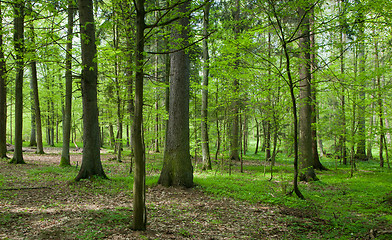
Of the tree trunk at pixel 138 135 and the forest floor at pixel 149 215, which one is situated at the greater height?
the tree trunk at pixel 138 135

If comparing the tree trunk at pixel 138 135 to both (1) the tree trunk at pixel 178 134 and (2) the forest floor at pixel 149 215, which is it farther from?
(1) the tree trunk at pixel 178 134

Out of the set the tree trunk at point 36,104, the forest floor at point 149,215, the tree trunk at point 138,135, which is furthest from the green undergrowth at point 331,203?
the tree trunk at point 36,104

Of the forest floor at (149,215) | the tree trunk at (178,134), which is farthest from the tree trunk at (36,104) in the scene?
the tree trunk at (178,134)

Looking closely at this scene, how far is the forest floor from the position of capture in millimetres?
3707

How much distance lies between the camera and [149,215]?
185 inches

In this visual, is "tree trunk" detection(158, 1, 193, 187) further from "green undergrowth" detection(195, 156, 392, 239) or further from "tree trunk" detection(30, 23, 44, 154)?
"tree trunk" detection(30, 23, 44, 154)

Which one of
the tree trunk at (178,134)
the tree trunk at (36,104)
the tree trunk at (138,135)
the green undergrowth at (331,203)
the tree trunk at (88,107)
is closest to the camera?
the tree trunk at (138,135)

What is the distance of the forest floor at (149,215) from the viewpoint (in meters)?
3.71

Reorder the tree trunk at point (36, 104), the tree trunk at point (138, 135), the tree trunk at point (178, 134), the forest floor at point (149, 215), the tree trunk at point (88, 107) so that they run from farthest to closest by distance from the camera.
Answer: the tree trunk at point (36, 104), the tree trunk at point (88, 107), the tree trunk at point (178, 134), the forest floor at point (149, 215), the tree trunk at point (138, 135)

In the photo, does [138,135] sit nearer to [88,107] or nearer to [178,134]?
[178,134]

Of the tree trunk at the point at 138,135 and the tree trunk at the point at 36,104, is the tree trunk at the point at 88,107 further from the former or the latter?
the tree trunk at the point at 36,104

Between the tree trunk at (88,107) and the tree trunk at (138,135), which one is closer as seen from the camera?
the tree trunk at (138,135)

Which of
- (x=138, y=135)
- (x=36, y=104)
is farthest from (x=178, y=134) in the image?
(x=36, y=104)

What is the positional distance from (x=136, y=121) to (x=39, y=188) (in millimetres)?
4614
